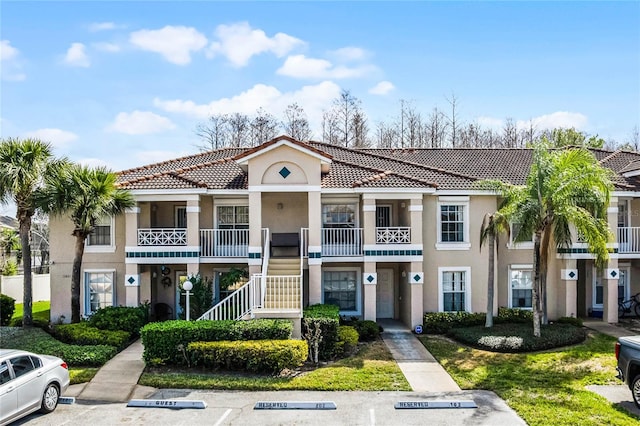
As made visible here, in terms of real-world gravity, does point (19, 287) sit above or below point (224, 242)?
below

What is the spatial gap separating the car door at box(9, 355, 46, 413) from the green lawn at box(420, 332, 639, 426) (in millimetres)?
10194

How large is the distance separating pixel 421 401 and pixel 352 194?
31.9ft

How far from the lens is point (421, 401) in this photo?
1113 centimetres

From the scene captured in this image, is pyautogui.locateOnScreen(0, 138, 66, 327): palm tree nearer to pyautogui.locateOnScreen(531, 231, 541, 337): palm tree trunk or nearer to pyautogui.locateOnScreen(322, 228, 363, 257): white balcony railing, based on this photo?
pyautogui.locateOnScreen(322, 228, 363, 257): white balcony railing

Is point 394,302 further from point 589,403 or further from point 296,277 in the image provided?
point 589,403

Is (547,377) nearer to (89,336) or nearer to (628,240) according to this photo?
(628,240)

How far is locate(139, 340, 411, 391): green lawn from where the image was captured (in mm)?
12133

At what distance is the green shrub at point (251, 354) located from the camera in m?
12.8

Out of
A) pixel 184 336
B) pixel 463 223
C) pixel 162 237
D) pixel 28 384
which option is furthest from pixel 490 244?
pixel 28 384

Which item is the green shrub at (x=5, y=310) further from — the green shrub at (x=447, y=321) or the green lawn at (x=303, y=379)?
the green shrub at (x=447, y=321)

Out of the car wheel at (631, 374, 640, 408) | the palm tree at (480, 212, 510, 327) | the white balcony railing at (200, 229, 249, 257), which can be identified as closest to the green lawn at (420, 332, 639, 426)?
the car wheel at (631, 374, 640, 408)

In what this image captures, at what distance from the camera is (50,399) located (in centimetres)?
1057

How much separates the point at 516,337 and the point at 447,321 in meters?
3.02

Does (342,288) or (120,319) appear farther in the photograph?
(342,288)
